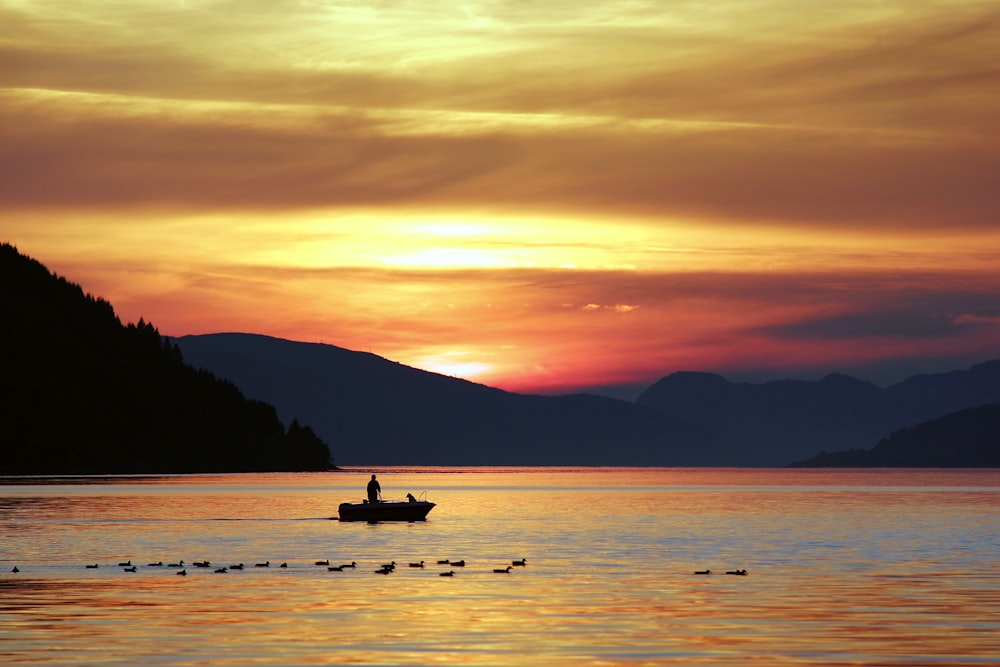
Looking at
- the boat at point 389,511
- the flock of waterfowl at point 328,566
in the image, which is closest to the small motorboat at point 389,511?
the boat at point 389,511

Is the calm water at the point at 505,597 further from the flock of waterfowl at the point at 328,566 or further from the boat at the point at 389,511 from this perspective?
the boat at the point at 389,511

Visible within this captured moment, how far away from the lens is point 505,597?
210ft

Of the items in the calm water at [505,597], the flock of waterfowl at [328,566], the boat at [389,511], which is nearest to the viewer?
the calm water at [505,597]

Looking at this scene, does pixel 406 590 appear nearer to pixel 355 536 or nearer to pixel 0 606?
pixel 0 606

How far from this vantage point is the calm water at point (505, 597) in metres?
47.2

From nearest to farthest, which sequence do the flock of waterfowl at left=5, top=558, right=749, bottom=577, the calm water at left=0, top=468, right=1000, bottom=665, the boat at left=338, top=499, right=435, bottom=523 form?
the calm water at left=0, top=468, right=1000, bottom=665
the flock of waterfowl at left=5, top=558, right=749, bottom=577
the boat at left=338, top=499, right=435, bottom=523

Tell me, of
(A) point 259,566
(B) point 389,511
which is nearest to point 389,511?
(B) point 389,511

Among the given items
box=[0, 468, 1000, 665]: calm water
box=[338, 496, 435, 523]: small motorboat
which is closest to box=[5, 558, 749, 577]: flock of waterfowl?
box=[0, 468, 1000, 665]: calm water

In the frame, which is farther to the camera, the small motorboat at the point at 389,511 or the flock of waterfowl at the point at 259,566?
the small motorboat at the point at 389,511

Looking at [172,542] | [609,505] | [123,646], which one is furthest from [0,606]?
[609,505]

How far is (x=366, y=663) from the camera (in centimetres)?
4431

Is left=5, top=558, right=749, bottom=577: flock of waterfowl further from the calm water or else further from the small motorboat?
the small motorboat

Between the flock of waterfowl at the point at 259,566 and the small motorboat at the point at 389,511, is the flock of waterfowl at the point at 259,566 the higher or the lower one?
the lower one

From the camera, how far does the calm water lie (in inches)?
1858
